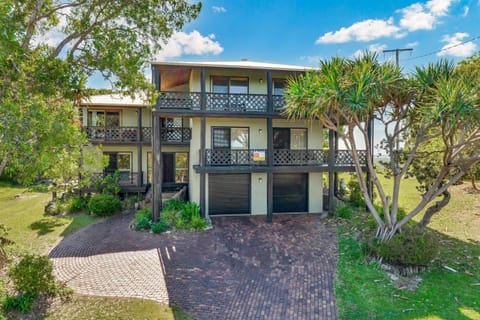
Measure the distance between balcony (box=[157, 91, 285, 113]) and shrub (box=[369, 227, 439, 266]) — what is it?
803 centimetres

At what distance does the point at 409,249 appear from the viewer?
8.34m

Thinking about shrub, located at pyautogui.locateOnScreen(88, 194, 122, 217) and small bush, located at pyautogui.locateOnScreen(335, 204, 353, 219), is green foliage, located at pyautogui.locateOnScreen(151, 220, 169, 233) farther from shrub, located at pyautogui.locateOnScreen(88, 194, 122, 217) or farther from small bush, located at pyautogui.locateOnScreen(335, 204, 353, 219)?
small bush, located at pyautogui.locateOnScreen(335, 204, 353, 219)

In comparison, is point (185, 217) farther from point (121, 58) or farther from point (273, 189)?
point (121, 58)

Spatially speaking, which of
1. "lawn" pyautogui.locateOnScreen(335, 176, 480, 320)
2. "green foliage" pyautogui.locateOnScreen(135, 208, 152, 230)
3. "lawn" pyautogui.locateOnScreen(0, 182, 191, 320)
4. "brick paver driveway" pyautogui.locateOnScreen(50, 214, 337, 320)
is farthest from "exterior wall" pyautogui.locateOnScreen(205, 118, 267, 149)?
"lawn" pyautogui.locateOnScreen(0, 182, 191, 320)

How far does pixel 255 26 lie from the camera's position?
16.8 m

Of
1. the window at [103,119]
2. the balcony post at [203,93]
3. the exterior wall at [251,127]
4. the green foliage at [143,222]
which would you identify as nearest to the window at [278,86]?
the exterior wall at [251,127]

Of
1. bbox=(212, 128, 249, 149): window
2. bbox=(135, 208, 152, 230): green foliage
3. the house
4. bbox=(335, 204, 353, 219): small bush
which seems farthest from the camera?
bbox=(212, 128, 249, 149): window

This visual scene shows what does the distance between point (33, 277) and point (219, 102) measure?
33.8 feet

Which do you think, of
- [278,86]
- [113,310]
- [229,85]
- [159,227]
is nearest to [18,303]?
[113,310]

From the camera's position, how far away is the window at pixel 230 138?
15.0 m

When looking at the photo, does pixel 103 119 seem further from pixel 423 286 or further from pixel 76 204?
pixel 423 286

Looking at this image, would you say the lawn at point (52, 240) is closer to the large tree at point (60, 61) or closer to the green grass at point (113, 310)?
the green grass at point (113, 310)

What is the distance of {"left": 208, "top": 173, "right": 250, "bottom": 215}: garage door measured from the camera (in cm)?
1484

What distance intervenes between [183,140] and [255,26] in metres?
9.08
